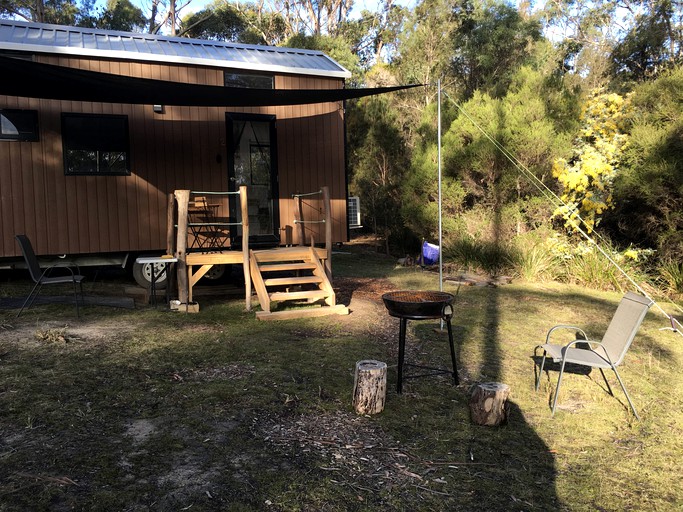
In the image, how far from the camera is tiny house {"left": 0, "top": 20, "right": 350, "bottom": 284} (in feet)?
20.4

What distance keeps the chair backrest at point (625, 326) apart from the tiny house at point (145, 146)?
455cm

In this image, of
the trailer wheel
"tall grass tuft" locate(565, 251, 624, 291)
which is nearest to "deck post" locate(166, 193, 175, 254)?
the trailer wheel

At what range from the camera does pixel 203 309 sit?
6.04 metres

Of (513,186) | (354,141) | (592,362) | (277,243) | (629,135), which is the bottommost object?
(592,362)

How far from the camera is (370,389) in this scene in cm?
306

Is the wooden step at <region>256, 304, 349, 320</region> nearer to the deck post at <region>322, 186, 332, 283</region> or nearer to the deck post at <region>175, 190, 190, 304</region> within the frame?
the deck post at <region>322, 186, 332, 283</region>

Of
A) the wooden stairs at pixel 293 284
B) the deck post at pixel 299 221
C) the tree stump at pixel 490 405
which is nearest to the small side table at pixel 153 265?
the wooden stairs at pixel 293 284

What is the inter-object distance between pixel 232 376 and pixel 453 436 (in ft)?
5.44

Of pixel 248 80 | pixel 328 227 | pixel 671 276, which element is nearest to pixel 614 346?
pixel 328 227

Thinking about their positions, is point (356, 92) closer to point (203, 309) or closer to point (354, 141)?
point (203, 309)

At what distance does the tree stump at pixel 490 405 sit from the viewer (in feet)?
9.55

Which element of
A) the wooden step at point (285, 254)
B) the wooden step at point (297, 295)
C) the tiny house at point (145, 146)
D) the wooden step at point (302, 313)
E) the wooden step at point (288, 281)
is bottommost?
the wooden step at point (302, 313)

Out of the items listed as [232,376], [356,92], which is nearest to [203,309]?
[232,376]

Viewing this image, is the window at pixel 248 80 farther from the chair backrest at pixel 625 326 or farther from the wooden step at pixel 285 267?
the chair backrest at pixel 625 326
